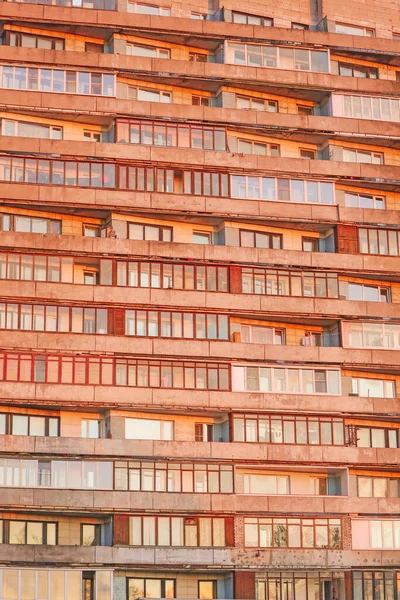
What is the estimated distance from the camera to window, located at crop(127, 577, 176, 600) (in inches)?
2808

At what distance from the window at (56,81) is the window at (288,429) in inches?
789

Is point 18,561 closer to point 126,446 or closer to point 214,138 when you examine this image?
point 126,446

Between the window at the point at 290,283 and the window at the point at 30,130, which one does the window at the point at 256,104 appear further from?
the window at the point at 30,130

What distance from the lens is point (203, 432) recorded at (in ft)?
246

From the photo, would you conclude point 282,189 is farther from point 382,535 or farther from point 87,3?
point 382,535

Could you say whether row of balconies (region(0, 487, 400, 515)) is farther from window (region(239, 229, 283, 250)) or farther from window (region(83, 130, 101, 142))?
window (region(83, 130, 101, 142))

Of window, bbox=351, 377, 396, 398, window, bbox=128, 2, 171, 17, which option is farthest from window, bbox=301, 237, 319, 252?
window, bbox=128, 2, 171, 17

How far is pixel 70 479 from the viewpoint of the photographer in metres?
71.4

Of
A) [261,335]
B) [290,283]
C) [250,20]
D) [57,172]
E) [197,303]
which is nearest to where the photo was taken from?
[197,303]

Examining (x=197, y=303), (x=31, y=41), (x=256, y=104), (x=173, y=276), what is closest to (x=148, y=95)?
(x=256, y=104)

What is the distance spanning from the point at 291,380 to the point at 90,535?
44.4 ft

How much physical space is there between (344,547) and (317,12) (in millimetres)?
32294

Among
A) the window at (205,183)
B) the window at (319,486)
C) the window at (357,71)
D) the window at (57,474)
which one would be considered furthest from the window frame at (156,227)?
the window at (319,486)

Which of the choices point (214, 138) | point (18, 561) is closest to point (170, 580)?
point (18, 561)
